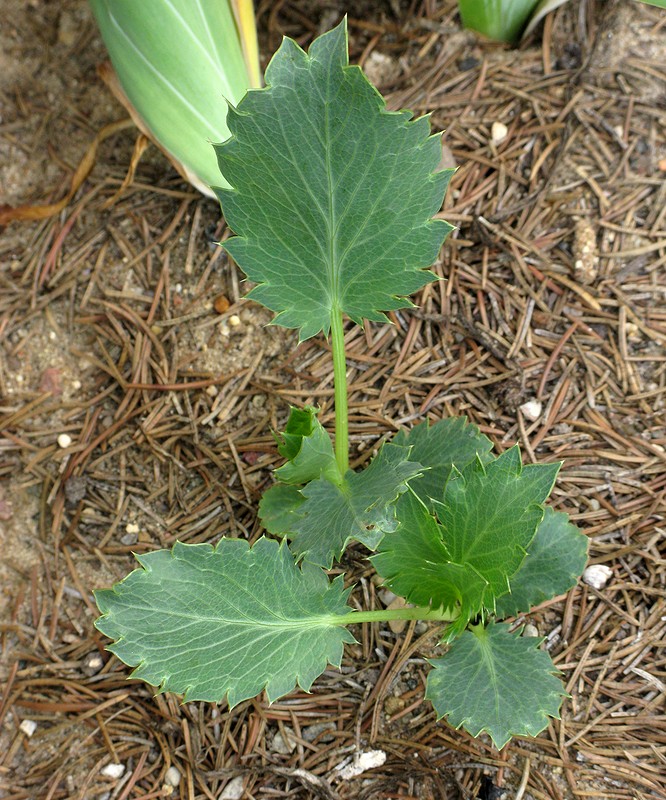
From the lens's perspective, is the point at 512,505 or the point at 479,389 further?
the point at 479,389

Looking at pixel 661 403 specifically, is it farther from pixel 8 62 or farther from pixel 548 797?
pixel 8 62

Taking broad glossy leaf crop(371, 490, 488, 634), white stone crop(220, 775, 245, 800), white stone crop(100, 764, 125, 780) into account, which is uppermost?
broad glossy leaf crop(371, 490, 488, 634)

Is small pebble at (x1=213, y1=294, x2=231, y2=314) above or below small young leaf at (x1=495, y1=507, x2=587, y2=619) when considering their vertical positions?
above

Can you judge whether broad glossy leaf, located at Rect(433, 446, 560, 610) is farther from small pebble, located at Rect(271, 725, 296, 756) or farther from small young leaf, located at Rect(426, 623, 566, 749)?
small pebble, located at Rect(271, 725, 296, 756)

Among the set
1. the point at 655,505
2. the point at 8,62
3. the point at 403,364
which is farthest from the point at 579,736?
the point at 8,62

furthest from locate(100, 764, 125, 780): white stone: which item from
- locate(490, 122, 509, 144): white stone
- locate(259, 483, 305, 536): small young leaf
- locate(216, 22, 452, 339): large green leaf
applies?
locate(490, 122, 509, 144): white stone

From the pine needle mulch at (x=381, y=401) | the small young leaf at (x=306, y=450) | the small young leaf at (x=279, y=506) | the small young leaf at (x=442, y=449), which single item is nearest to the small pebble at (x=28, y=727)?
the pine needle mulch at (x=381, y=401)
